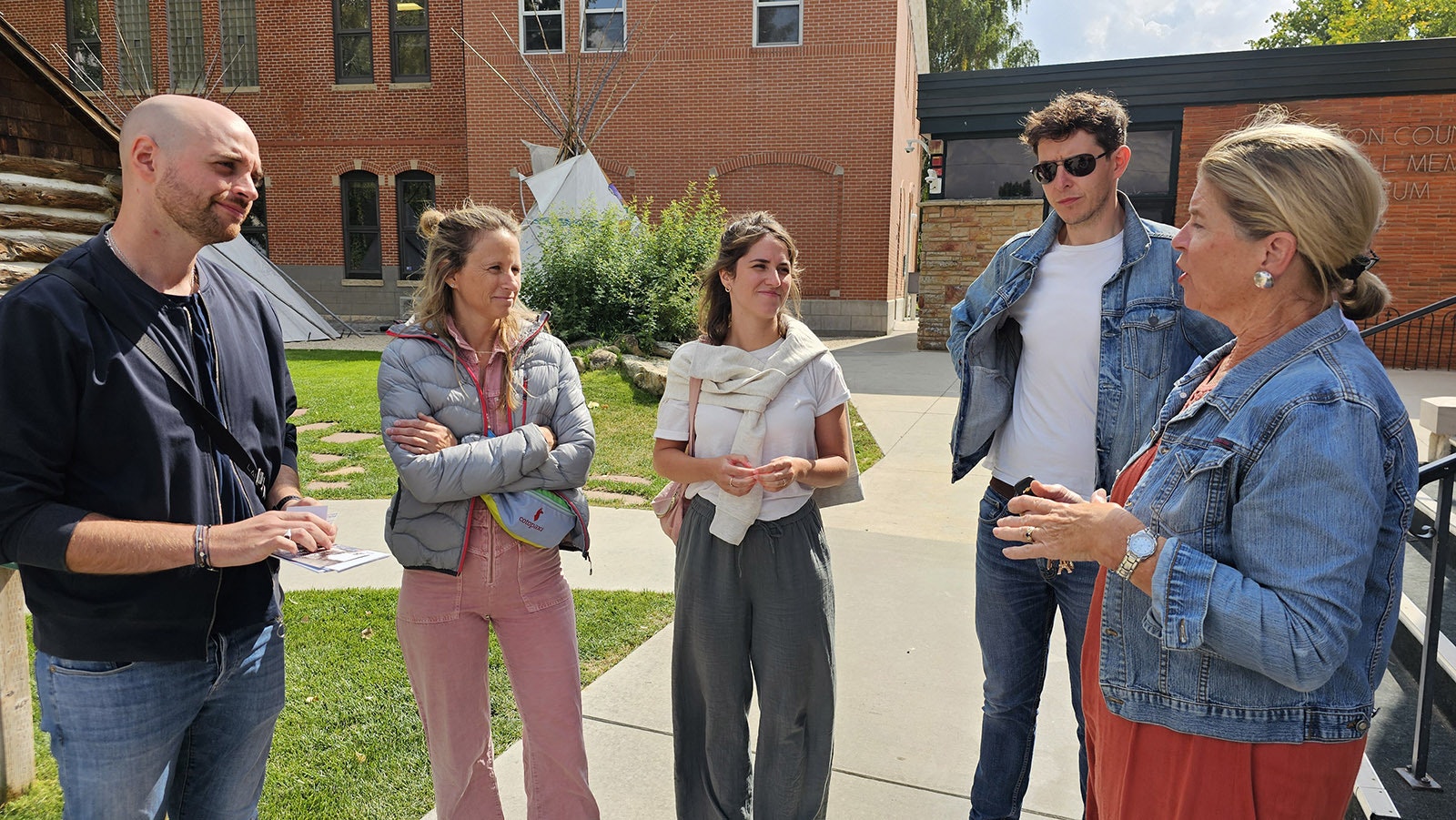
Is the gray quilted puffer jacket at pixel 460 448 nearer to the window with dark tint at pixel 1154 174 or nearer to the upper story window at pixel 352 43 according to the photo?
the window with dark tint at pixel 1154 174

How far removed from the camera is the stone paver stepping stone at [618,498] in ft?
22.2

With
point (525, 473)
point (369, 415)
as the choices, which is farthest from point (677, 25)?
point (525, 473)

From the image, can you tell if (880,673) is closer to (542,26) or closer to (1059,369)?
(1059,369)

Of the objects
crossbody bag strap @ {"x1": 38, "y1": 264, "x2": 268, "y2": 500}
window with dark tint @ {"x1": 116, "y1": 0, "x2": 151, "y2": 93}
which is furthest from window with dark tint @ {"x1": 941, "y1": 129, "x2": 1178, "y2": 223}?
window with dark tint @ {"x1": 116, "y1": 0, "x2": 151, "y2": 93}

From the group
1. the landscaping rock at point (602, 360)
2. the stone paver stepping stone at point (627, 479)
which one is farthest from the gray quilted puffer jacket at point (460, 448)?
the landscaping rock at point (602, 360)

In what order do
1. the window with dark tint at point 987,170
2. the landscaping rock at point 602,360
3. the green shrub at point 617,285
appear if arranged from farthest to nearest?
the window with dark tint at point 987,170, the green shrub at point 617,285, the landscaping rock at point 602,360

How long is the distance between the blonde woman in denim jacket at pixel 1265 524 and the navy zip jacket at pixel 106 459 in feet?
5.80

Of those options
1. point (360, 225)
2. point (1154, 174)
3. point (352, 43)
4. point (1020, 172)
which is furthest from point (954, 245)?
point (352, 43)

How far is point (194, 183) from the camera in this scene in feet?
6.29

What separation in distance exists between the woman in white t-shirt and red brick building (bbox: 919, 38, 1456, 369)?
1346cm

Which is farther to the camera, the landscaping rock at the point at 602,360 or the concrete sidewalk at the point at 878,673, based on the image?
the landscaping rock at the point at 602,360

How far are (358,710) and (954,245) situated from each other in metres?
14.2

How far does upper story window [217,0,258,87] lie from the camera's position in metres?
22.0

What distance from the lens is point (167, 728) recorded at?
77.5 inches
